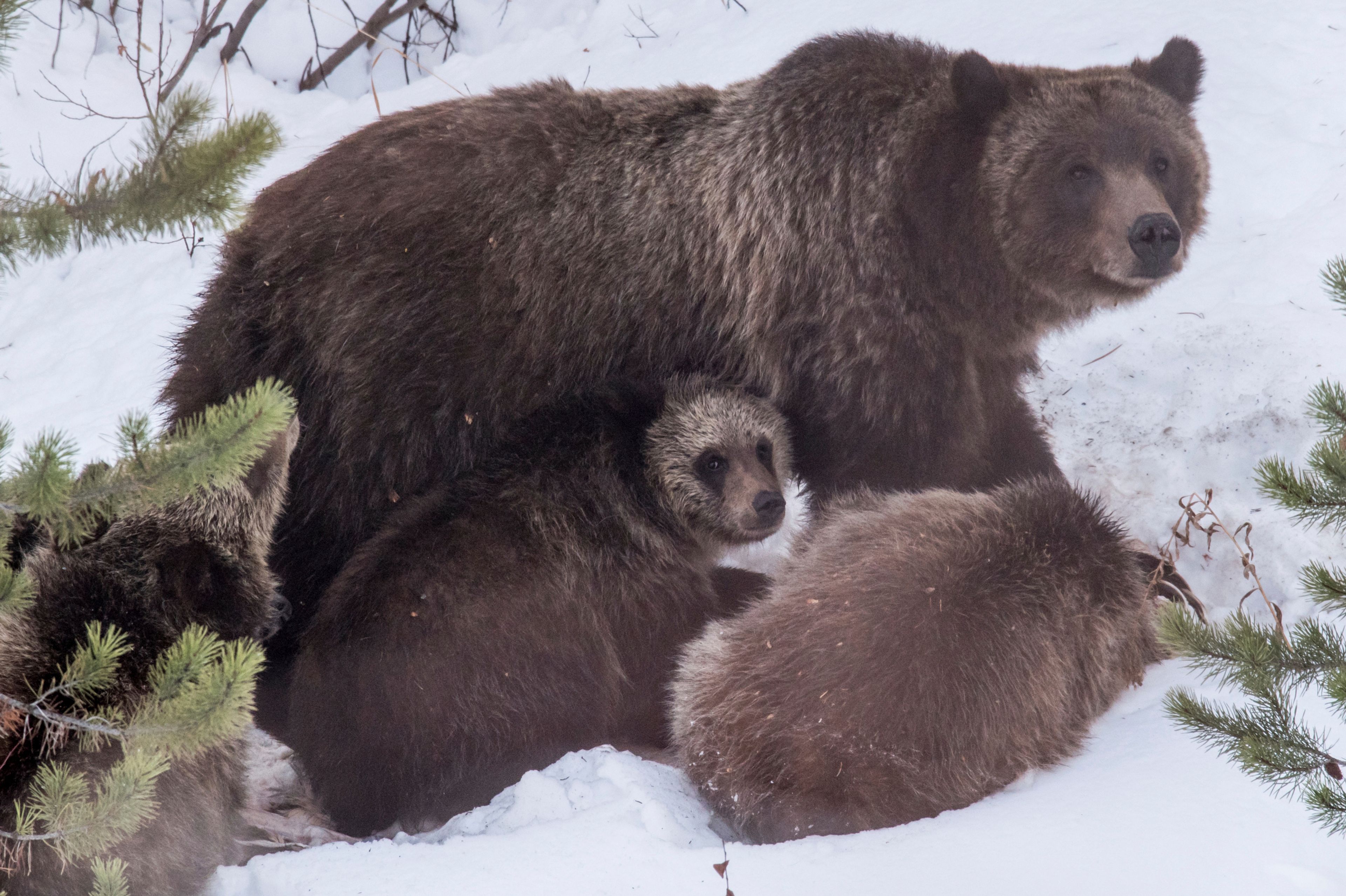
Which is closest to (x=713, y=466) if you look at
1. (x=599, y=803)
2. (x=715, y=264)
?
(x=715, y=264)

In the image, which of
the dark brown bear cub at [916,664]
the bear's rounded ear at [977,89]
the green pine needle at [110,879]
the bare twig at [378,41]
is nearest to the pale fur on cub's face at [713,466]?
the dark brown bear cub at [916,664]

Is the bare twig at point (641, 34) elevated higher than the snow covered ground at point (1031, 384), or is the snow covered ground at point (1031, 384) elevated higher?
the bare twig at point (641, 34)

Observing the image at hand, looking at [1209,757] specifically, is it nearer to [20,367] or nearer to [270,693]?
[270,693]

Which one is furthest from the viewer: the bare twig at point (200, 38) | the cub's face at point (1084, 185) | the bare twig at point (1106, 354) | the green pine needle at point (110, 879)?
the bare twig at point (200, 38)

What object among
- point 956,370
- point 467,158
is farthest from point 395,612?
point 956,370

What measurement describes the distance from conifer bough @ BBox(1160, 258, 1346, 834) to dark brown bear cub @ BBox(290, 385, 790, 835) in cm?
234

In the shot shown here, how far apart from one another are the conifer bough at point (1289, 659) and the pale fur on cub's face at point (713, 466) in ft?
7.44

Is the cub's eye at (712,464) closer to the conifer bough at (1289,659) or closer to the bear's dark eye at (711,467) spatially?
the bear's dark eye at (711,467)

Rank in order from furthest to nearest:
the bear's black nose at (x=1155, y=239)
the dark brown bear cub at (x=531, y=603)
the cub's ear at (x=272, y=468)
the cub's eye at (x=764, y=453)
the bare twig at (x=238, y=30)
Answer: the bare twig at (x=238, y=30)
the cub's eye at (x=764, y=453)
the bear's black nose at (x=1155, y=239)
the dark brown bear cub at (x=531, y=603)
the cub's ear at (x=272, y=468)

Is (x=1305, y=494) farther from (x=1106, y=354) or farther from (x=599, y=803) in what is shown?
(x=1106, y=354)

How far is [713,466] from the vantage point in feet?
18.0

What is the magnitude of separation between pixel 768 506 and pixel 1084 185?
1.95 m

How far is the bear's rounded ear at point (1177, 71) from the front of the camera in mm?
5695

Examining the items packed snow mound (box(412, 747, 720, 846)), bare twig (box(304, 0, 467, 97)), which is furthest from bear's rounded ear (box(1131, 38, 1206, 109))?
bare twig (box(304, 0, 467, 97))
